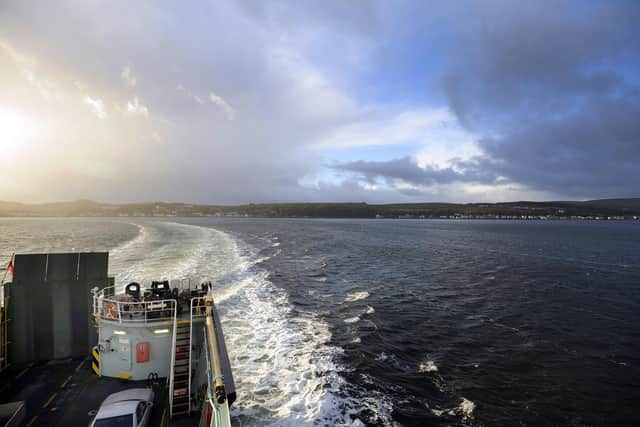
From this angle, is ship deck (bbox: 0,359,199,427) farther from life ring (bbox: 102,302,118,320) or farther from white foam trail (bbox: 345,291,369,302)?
white foam trail (bbox: 345,291,369,302)

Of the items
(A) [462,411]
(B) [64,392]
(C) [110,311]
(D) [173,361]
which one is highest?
(C) [110,311]

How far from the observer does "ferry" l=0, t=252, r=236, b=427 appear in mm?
9766

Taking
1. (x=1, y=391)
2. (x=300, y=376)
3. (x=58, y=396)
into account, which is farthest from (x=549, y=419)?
(x=1, y=391)

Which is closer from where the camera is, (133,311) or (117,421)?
(117,421)

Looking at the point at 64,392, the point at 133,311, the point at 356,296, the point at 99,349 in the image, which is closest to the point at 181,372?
the point at 133,311

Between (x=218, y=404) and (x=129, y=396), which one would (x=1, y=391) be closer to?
(x=129, y=396)

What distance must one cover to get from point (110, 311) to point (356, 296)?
63.2ft

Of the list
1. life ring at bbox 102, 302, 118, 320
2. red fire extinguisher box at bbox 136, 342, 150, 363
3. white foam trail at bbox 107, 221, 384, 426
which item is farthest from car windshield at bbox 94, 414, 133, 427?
life ring at bbox 102, 302, 118, 320

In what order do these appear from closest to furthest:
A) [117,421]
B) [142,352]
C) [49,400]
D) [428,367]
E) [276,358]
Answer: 1. [117,421]
2. [49,400]
3. [142,352]
4. [428,367]
5. [276,358]

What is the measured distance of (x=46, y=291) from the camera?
13703 mm

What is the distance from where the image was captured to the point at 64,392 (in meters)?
11.3

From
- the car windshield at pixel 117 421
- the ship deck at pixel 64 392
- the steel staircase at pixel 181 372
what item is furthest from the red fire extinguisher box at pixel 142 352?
the car windshield at pixel 117 421

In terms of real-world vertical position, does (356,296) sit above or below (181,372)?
below

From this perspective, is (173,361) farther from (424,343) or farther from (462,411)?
(424,343)
